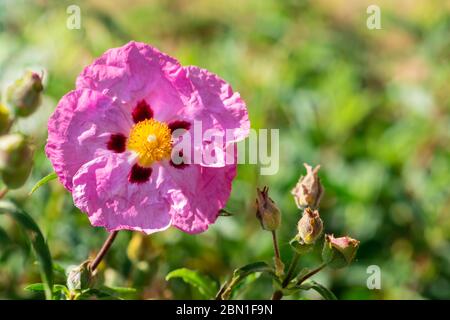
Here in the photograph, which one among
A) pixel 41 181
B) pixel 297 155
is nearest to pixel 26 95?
pixel 41 181

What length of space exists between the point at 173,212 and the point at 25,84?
1.36 feet

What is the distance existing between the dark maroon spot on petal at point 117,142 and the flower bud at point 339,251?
1.74 ft

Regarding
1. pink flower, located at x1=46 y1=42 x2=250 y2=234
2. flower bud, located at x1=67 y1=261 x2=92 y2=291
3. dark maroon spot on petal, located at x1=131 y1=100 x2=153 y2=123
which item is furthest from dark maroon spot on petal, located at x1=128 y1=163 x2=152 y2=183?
flower bud, located at x1=67 y1=261 x2=92 y2=291

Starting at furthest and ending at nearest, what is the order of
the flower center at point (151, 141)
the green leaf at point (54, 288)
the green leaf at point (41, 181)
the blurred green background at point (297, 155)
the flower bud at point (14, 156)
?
the blurred green background at point (297, 155)
the flower center at point (151, 141)
the green leaf at point (54, 288)
the green leaf at point (41, 181)
the flower bud at point (14, 156)

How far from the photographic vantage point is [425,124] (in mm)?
3490

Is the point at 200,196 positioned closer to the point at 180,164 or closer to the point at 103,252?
the point at 180,164

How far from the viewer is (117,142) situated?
1738 millimetres

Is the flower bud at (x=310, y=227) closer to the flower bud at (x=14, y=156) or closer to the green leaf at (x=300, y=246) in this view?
the green leaf at (x=300, y=246)

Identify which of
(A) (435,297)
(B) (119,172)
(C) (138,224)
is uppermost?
(B) (119,172)

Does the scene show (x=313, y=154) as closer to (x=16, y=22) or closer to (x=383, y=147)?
(x=383, y=147)

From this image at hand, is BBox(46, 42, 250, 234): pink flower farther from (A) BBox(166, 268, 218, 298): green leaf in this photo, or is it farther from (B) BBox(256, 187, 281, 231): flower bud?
(A) BBox(166, 268, 218, 298): green leaf

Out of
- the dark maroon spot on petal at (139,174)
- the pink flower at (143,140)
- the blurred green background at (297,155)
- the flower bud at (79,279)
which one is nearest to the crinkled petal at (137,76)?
the pink flower at (143,140)

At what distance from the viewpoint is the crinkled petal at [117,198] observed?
1.56 metres
